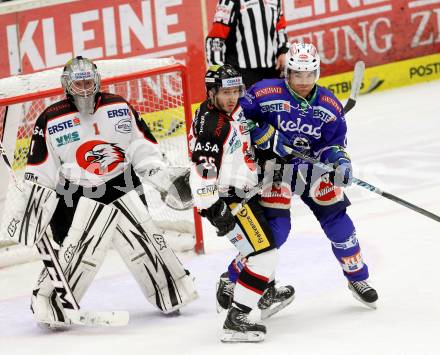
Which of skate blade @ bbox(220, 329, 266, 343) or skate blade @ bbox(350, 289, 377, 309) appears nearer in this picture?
skate blade @ bbox(220, 329, 266, 343)

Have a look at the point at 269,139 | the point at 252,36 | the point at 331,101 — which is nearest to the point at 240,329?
the point at 269,139

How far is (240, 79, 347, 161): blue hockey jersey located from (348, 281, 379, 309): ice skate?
0.70 metres

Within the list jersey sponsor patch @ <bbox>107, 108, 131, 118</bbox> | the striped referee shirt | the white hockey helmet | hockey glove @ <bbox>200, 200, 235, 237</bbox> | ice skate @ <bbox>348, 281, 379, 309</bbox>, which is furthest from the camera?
the striped referee shirt

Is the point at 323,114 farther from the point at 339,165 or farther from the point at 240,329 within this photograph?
the point at 240,329

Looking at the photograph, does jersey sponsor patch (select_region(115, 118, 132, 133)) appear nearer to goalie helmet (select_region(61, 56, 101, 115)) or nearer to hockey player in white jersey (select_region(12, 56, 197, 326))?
hockey player in white jersey (select_region(12, 56, 197, 326))

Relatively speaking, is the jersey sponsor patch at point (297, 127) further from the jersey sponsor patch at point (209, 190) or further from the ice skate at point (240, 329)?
the ice skate at point (240, 329)

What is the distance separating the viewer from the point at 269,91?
16.9 ft

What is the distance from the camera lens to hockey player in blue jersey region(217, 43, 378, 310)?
16.9 ft

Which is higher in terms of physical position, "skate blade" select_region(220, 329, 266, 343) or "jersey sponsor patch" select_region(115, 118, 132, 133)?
"jersey sponsor patch" select_region(115, 118, 132, 133)

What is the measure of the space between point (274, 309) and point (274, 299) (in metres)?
0.05

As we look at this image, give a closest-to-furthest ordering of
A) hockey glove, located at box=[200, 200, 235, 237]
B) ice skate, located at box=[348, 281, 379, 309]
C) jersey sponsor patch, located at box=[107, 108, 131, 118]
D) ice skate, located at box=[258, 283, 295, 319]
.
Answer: hockey glove, located at box=[200, 200, 235, 237], ice skate, located at box=[348, 281, 379, 309], ice skate, located at box=[258, 283, 295, 319], jersey sponsor patch, located at box=[107, 108, 131, 118]

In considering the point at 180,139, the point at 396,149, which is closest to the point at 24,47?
the point at 180,139

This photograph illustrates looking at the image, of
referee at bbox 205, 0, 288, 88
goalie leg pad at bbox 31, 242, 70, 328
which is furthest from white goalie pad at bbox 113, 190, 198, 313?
referee at bbox 205, 0, 288, 88

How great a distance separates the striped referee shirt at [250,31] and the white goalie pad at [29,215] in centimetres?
262
